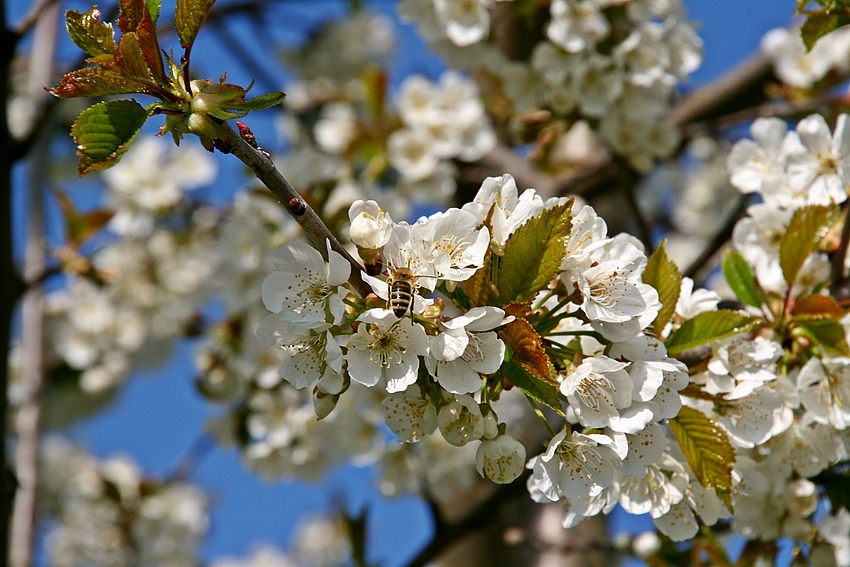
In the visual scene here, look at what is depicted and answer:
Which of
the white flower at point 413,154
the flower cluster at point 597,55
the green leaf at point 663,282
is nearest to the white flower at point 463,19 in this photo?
the flower cluster at point 597,55

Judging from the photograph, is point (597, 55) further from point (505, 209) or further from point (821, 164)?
point (505, 209)

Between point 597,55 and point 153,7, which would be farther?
point 597,55

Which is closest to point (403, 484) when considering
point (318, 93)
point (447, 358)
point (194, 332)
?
point (194, 332)

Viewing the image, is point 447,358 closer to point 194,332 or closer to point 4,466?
point 4,466

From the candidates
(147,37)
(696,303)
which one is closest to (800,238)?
(696,303)

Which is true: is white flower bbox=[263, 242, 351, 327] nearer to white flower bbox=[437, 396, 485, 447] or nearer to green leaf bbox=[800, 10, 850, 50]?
white flower bbox=[437, 396, 485, 447]

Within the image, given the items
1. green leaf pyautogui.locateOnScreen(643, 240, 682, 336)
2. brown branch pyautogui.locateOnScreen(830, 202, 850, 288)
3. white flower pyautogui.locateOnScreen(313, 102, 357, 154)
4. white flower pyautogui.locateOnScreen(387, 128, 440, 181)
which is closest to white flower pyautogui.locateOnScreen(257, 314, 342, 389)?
green leaf pyautogui.locateOnScreen(643, 240, 682, 336)
